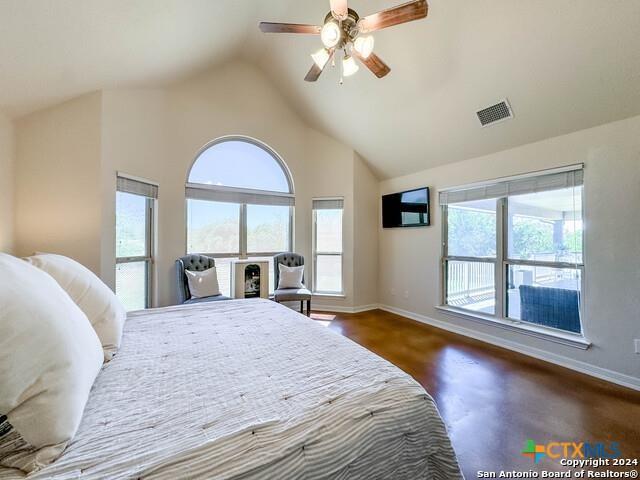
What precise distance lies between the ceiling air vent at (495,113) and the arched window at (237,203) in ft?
9.60

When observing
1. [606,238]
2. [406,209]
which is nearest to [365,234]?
[406,209]

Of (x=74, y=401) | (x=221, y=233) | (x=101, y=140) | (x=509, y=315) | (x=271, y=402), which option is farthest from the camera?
(x=221, y=233)

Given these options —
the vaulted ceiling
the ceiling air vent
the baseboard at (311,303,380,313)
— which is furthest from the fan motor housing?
the baseboard at (311,303,380,313)

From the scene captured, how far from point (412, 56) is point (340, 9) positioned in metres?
1.27

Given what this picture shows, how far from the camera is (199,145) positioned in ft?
12.5

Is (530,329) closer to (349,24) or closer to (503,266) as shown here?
(503,266)

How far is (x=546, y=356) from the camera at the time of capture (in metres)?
2.81

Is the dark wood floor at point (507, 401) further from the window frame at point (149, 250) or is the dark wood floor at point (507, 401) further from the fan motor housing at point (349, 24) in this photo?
the fan motor housing at point (349, 24)

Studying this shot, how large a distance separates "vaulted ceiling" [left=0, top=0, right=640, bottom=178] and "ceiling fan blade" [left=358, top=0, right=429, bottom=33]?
851mm

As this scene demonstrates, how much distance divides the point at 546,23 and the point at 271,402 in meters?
3.24

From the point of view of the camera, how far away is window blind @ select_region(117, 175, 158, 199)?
283 centimetres

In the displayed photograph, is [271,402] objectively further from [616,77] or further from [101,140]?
[616,77]

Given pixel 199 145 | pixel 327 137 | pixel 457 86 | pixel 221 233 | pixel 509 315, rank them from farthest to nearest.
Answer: pixel 327 137 → pixel 221 233 → pixel 199 145 → pixel 509 315 → pixel 457 86

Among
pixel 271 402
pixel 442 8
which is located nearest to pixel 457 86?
pixel 442 8
